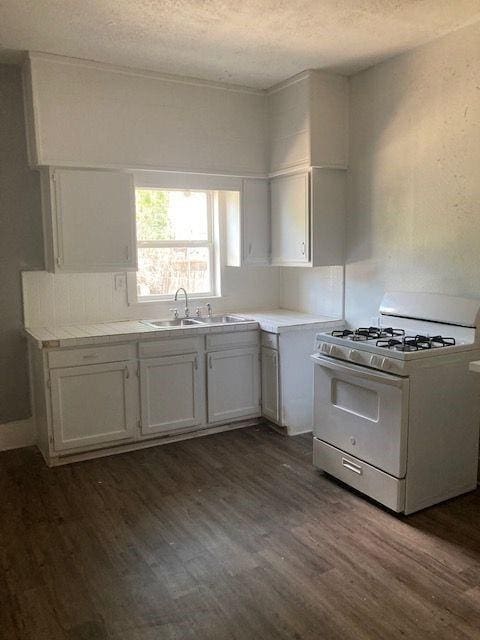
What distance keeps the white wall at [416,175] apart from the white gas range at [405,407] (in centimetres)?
34

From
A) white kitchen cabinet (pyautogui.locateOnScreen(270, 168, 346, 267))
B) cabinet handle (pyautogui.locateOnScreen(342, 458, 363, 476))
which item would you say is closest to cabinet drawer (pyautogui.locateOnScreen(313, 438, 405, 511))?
cabinet handle (pyautogui.locateOnScreen(342, 458, 363, 476))

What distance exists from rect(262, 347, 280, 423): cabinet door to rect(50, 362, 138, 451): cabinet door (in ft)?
3.31

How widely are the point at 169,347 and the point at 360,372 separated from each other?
1409mm

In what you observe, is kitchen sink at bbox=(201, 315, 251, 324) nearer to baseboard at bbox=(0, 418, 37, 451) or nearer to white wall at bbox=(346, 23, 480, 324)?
white wall at bbox=(346, 23, 480, 324)

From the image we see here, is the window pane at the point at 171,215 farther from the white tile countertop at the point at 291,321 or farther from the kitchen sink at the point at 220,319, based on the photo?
the white tile countertop at the point at 291,321

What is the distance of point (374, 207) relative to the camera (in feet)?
12.3

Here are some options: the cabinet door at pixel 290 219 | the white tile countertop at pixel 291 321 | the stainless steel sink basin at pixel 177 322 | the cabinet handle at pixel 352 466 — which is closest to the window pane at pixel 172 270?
the stainless steel sink basin at pixel 177 322

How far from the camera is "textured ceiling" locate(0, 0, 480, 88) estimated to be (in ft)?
8.89

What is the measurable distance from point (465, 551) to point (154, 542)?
4.80 feet

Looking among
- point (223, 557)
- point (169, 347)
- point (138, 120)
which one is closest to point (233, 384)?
point (169, 347)

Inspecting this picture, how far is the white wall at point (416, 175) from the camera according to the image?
307 centimetres

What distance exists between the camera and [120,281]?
4.05 metres

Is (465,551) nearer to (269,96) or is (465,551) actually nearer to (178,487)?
(178,487)

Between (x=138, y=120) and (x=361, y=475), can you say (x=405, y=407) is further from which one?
(x=138, y=120)
